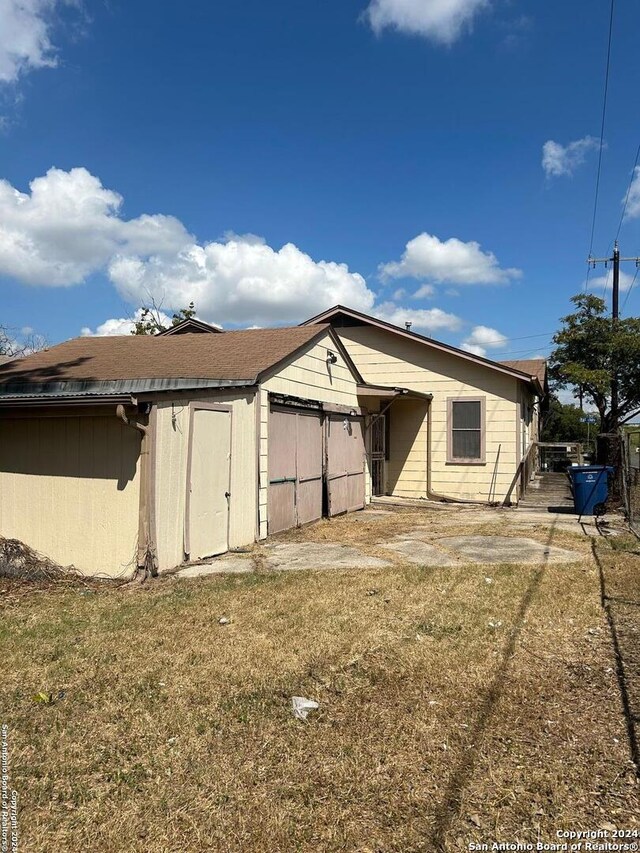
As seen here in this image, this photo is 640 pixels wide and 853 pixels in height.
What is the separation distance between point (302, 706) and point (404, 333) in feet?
40.4

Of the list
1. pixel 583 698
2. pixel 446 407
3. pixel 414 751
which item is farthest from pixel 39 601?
pixel 446 407

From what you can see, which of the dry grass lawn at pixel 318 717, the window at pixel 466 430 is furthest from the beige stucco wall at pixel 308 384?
the dry grass lawn at pixel 318 717

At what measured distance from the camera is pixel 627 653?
4680 mm

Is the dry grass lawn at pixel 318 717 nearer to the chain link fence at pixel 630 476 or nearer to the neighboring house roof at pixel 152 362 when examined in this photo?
the neighboring house roof at pixel 152 362

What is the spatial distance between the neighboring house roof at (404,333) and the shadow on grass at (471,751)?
9171 mm

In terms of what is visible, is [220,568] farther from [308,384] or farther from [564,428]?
[564,428]

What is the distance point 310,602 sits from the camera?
6.04m

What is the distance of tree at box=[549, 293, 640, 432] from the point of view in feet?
85.2

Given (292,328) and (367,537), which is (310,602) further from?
(292,328)

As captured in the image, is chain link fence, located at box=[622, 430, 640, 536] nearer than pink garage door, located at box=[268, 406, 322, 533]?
No

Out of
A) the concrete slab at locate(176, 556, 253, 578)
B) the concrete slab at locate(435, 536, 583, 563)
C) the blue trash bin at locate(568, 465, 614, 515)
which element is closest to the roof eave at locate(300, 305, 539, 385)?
the blue trash bin at locate(568, 465, 614, 515)

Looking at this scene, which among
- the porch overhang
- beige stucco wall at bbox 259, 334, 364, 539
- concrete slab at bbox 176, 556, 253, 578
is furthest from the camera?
the porch overhang

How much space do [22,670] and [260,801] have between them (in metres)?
2.40

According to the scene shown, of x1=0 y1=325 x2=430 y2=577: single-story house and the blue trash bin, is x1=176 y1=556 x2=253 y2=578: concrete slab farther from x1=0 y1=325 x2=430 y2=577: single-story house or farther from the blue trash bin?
the blue trash bin
